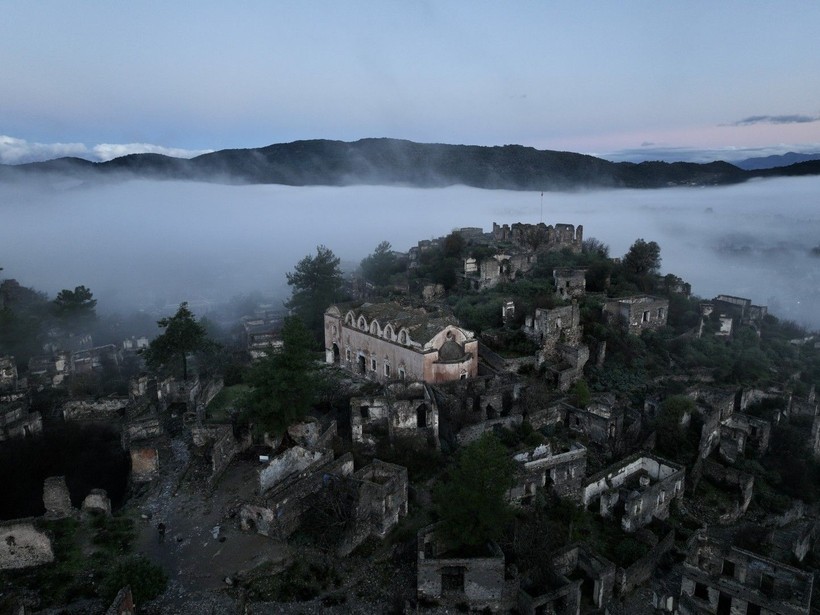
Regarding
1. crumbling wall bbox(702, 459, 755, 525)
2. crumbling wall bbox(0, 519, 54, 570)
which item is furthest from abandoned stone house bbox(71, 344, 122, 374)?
crumbling wall bbox(702, 459, 755, 525)

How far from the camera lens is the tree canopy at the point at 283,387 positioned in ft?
75.4

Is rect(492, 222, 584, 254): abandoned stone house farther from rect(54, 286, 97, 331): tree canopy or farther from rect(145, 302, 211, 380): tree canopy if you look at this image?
rect(54, 286, 97, 331): tree canopy

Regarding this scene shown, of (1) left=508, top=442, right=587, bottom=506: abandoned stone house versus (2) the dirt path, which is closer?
(2) the dirt path

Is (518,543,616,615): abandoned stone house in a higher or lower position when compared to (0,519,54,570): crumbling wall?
lower

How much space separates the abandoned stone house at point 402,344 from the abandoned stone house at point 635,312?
1286 cm

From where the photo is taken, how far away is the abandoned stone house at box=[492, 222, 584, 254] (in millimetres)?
53062

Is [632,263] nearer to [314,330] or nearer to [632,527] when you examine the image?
[314,330]

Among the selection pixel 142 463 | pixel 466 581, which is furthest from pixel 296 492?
pixel 142 463

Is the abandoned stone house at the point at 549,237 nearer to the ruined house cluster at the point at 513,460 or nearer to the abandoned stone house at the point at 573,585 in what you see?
the ruined house cluster at the point at 513,460

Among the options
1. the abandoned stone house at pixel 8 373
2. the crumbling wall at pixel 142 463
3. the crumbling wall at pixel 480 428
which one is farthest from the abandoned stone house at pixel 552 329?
the abandoned stone house at pixel 8 373

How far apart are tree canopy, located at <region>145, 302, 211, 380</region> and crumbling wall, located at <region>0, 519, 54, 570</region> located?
51.8ft

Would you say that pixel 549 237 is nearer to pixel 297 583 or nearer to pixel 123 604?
pixel 297 583

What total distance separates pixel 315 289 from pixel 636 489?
24642 millimetres

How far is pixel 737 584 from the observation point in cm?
1744
